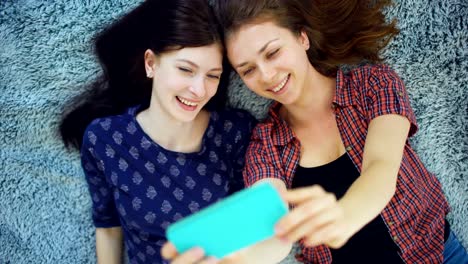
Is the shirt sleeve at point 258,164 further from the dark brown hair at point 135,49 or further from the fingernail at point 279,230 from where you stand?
the fingernail at point 279,230

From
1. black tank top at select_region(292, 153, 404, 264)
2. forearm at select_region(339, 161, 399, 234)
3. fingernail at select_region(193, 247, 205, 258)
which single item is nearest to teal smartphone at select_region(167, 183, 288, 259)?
fingernail at select_region(193, 247, 205, 258)

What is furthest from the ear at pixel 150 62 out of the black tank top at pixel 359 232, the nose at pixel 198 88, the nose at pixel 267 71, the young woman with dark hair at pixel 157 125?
the black tank top at pixel 359 232

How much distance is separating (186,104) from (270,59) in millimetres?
201

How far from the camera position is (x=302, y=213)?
1.81 ft

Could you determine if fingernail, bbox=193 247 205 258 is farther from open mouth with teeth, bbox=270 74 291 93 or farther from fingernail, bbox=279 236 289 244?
open mouth with teeth, bbox=270 74 291 93

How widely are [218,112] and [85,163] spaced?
0.35 metres

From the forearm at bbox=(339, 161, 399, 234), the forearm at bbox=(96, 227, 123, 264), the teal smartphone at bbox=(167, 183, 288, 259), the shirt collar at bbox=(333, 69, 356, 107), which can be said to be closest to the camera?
the teal smartphone at bbox=(167, 183, 288, 259)

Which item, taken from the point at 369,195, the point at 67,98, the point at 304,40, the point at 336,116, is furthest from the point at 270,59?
the point at 67,98

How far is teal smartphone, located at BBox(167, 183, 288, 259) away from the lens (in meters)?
0.55

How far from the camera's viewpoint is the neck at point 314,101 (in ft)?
3.39

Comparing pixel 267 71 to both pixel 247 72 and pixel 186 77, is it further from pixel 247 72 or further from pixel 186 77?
pixel 186 77

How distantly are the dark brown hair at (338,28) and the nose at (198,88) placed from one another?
0.11m

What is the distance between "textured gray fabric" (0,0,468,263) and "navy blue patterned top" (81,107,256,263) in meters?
0.13

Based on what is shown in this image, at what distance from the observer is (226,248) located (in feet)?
1.91
